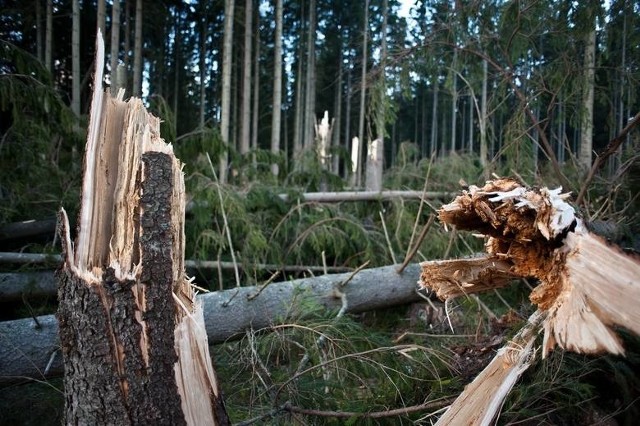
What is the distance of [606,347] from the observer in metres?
1.12

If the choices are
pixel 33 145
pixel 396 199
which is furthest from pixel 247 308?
pixel 33 145

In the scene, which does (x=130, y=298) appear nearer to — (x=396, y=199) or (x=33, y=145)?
(x=33, y=145)

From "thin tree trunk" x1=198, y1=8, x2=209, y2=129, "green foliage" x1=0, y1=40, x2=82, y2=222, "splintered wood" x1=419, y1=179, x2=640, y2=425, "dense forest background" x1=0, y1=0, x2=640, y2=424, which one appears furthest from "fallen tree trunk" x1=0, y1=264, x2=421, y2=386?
"thin tree trunk" x1=198, y1=8, x2=209, y2=129

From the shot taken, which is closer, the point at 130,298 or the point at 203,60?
the point at 130,298

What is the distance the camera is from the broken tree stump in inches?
57.4

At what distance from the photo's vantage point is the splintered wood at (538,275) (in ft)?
3.81

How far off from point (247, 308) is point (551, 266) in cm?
218

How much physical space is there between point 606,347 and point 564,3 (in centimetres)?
357

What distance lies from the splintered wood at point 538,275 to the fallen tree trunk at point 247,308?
104 centimetres

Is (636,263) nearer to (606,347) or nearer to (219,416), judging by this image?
(606,347)

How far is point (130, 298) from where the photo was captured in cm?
149

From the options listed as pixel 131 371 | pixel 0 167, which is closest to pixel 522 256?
pixel 131 371

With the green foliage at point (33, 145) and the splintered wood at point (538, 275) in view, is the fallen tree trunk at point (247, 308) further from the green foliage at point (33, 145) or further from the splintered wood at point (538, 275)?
the green foliage at point (33, 145)

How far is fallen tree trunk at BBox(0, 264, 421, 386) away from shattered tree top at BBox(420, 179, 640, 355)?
1046mm
